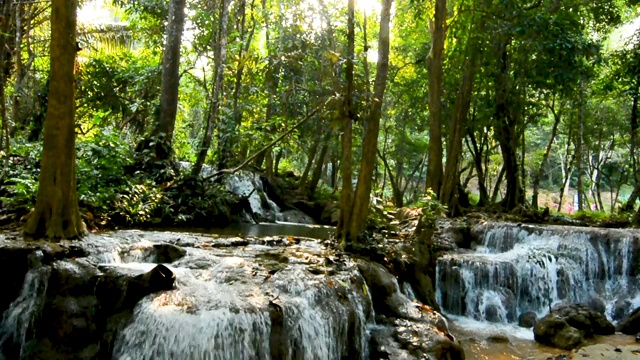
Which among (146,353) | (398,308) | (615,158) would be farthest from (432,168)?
(615,158)

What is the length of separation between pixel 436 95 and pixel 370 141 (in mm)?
6695

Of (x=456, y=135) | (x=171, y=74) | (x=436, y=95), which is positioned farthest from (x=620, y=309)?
(x=171, y=74)

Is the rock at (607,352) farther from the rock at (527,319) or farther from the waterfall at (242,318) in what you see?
the waterfall at (242,318)

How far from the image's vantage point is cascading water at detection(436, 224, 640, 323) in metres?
11.4

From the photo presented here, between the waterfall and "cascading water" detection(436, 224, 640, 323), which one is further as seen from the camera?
"cascading water" detection(436, 224, 640, 323)

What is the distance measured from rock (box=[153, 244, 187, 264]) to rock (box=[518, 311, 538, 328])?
695cm

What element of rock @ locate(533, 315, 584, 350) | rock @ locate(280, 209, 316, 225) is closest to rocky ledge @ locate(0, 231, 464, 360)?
rock @ locate(533, 315, 584, 350)

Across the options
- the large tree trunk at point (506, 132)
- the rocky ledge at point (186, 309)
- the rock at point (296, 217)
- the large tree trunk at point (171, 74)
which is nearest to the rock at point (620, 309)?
the rocky ledge at point (186, 309)

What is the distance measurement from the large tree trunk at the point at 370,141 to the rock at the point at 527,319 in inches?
163

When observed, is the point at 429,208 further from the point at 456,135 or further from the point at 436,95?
the point at 436,95

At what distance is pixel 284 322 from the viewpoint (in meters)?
6.24

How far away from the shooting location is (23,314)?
6.35 m

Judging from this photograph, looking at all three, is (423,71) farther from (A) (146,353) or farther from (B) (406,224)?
(A) (146,353)

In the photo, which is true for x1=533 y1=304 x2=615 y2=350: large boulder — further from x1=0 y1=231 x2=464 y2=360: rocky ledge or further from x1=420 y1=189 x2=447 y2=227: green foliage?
x1=420 y1=189 x2=447 y2=227: green foliage
